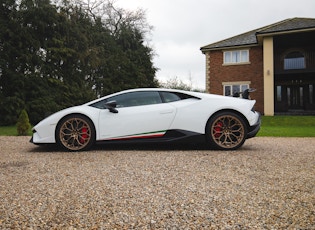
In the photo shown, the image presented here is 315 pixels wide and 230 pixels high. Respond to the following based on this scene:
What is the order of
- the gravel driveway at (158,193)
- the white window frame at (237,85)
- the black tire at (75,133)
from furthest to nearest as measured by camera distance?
the white window frame at (237,85), the black tire at (75,133), the gravel driveway at (158,193)

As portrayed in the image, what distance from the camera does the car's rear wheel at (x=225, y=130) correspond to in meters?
4.45

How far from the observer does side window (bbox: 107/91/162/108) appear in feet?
15.2

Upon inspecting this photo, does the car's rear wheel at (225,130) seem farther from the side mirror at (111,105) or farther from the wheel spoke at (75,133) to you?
the wheel spoke at (75,133)

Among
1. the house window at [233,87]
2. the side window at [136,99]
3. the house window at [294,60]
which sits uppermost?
the house window at [294,60]

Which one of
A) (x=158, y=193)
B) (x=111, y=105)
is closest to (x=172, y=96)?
(x=111, y=105)

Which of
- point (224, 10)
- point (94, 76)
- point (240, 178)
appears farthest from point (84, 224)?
point (94, 76)

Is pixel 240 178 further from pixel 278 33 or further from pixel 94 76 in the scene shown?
pixel 94 76

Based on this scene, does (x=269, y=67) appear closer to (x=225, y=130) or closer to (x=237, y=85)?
(x=237, y=85)

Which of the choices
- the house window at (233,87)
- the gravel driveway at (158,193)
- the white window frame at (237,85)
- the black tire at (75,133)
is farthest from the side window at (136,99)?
the white window frame at (237,85)

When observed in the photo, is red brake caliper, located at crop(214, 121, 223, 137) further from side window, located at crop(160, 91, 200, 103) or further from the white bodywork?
side window, located at crop(160, 91, 200, 103)

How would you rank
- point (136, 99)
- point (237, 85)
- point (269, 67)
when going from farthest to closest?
point (237, 85), point (269, 67), point (136, 99)

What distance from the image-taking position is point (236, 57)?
699 inches

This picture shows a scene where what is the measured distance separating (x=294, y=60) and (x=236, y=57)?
12.6ft

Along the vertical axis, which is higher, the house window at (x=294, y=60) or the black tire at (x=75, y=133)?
the house window at (x=294, y=60)
